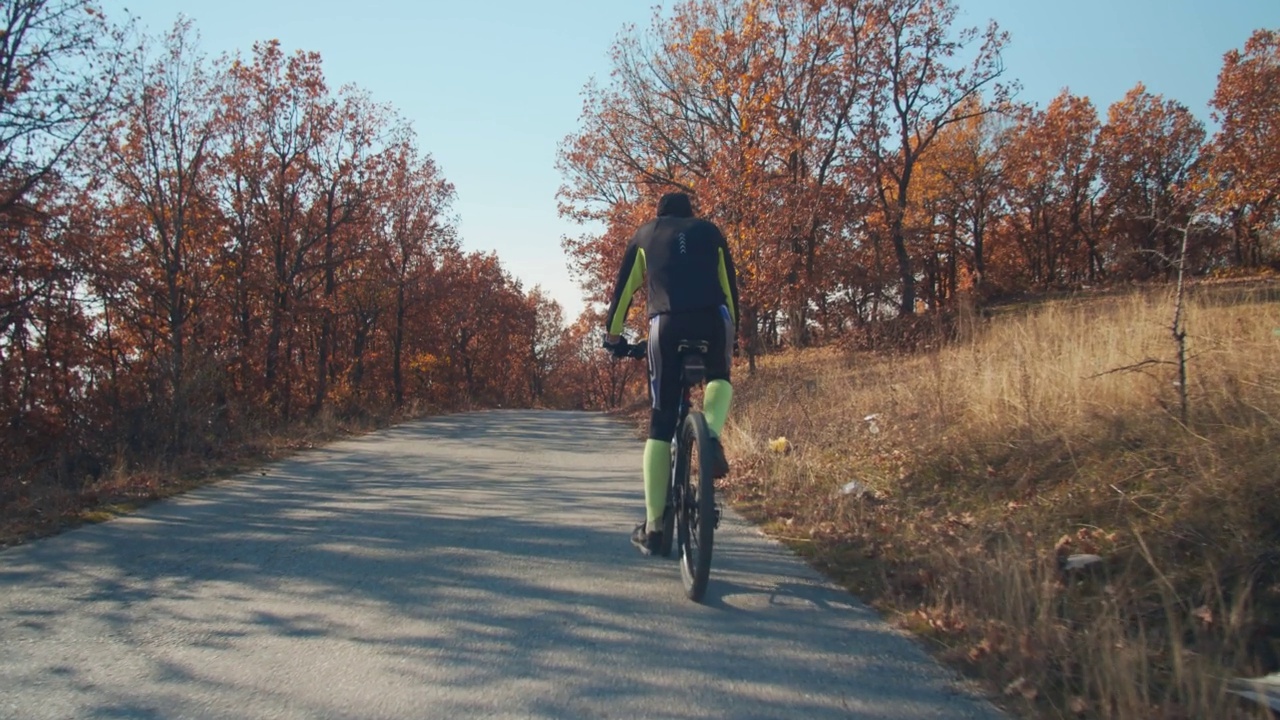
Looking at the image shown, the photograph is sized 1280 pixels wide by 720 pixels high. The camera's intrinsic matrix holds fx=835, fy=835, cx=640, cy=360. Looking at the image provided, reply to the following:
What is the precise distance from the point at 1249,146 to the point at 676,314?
3386 centimetres

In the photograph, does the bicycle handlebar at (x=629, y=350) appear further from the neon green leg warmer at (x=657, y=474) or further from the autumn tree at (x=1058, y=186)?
the autumn tree at (x=1058, y=186)

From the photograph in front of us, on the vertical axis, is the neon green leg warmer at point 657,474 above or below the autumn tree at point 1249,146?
below

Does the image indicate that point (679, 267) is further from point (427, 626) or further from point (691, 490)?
point (427, 626)

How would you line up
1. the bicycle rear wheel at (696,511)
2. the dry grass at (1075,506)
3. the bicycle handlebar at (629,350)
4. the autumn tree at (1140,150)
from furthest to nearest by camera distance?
the autumn tree at (1140,150)
the bicycle handlebar at (629,350)
the bicycle rear wheel at (696,511)
the dry grass at (1075,506)

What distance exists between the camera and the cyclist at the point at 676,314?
169 inches

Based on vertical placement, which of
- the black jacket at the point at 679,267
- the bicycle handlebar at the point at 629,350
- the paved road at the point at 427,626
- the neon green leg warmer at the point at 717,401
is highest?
the black jacket at the point at 679,267

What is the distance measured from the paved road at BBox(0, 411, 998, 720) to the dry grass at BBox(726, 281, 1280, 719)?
A: 1.36 feet

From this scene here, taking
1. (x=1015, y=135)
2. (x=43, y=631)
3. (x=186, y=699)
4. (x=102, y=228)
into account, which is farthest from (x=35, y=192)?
(x=1015, y=135)

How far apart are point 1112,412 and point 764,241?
491 inches

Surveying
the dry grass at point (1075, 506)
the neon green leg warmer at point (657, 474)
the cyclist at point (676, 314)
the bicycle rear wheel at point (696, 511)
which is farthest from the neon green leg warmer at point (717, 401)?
the dry grass at point (1075, 506)

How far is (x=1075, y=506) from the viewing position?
4711 millimetres

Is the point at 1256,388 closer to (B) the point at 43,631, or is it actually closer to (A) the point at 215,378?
(B) the point at 43,631

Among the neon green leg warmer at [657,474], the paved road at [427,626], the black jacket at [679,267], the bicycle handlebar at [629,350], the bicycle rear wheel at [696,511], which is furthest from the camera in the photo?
the bicycle handlebar at [629,350]

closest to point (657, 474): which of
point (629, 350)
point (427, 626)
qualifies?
point (629, 350)
